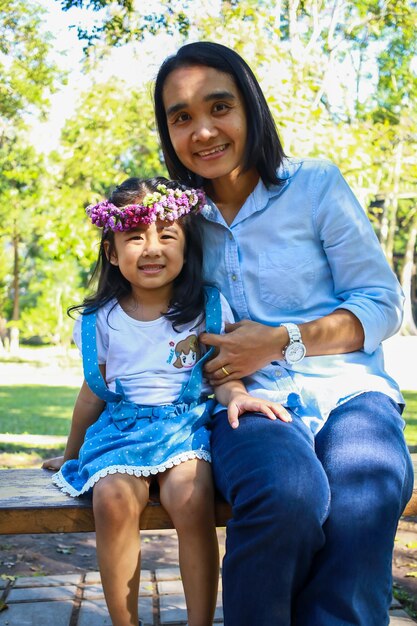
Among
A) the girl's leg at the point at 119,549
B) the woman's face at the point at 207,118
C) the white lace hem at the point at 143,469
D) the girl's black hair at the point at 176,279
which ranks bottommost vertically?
the girl's leg at the point at 119,549

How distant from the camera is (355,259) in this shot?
98.7 inches

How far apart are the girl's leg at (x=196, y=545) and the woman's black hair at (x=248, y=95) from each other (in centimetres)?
108

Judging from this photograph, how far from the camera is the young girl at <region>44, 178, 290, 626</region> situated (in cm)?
218

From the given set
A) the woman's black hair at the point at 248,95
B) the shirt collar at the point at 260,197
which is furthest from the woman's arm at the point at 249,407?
the woman's black hair at the point at 248,95

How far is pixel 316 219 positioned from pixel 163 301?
1.95 feet

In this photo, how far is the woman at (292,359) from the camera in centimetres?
189

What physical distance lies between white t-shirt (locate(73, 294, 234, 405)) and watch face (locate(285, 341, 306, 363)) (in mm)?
260

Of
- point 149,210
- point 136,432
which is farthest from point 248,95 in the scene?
point 136,432

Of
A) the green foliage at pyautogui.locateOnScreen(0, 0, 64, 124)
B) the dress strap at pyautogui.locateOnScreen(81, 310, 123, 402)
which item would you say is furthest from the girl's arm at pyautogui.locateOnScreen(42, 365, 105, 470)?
the green foliage at pyautogui.locateOnScreen(0, 0, 64, 124)

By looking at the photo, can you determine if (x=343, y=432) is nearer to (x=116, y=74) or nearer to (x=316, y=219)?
(x=316, y=219)

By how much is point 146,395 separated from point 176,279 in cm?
44

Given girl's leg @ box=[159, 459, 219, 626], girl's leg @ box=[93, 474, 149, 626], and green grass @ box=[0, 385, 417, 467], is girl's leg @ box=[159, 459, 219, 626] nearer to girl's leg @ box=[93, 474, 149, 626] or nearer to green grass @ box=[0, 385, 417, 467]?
girl's leg @ box=[93, 474, 149, 626]

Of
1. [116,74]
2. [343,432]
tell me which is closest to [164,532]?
[343,432]

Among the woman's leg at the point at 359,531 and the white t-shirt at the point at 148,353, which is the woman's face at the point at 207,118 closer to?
the white t-shirt at the point at 148,353
